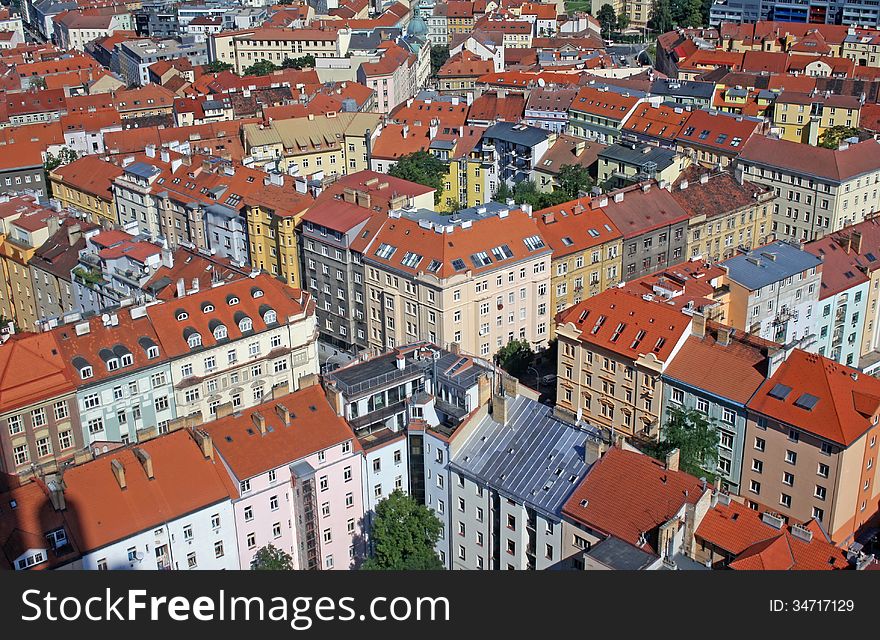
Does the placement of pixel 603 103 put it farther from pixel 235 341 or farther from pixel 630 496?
pixel 630 496

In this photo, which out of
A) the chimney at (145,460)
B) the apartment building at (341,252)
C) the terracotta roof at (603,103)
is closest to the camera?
the chimney at (145,460)

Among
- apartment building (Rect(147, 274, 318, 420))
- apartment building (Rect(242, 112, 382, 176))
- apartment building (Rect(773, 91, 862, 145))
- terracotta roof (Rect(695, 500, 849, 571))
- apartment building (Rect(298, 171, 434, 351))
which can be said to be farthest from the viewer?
apartment building (Rect(773, 91, 862, 145))

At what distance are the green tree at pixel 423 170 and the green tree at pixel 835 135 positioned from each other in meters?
48.0

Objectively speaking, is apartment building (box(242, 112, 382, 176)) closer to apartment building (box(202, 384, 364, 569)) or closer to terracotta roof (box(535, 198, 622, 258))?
terracotta roof (box(535, 198, 622, 258))

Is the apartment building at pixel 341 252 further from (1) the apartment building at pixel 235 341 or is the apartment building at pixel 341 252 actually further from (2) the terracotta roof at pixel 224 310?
(2) the terracotta roof at pixel 224 310

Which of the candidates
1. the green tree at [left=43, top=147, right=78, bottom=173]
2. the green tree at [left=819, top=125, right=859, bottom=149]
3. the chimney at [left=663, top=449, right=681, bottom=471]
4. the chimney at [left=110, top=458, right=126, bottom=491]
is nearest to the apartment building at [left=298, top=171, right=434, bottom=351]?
the chimney at [left=110, top=458, right=126, bottom=491]

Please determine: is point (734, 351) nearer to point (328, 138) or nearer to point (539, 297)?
point (539, 297)

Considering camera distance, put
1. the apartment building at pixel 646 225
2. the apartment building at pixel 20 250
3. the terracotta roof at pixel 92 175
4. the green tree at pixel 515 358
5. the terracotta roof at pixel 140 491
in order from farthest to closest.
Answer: the terracotta roof at pixel 92 175 → the apartment building at pixel 646 225 → the apartment building at pixel 20 250 → the green tree at pixel 515 358 → the terracotta roof at pixel 140 491

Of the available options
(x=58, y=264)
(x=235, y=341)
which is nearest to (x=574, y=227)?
(x=235, y=341)

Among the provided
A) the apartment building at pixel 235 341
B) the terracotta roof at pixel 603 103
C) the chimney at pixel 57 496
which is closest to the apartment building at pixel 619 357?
the apartment building at pixel 235 341

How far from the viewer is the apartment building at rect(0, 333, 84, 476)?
234 feet

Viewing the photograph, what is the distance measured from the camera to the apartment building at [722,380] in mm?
70438

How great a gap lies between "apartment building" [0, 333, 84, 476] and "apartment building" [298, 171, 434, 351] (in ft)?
96.6

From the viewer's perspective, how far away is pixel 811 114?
14425 cm
